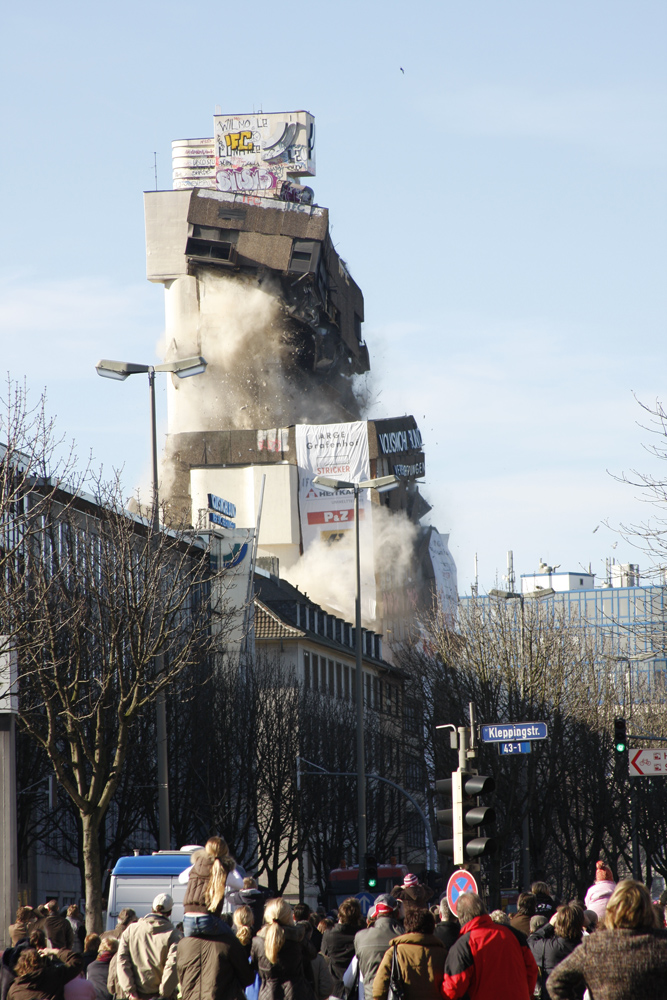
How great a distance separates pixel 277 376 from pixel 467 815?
4120 inches

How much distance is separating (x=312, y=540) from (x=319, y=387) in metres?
15.5

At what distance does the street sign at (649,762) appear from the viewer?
24.3 m

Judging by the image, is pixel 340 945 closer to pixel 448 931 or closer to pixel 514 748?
pixel 448 931

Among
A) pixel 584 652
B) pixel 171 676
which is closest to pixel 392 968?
pixel 171 676

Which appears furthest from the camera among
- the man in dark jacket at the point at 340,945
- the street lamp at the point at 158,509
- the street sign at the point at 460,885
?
the street lamp at the point at 158,509

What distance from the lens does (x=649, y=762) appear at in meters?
24.4

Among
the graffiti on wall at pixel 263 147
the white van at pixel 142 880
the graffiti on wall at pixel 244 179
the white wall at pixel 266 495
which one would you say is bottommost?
the white van at pixel 142 880

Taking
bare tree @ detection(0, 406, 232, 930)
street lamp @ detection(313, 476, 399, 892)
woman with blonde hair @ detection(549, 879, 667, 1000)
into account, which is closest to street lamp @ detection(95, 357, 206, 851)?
bare tree @ detection(0, 406, 232, 930)

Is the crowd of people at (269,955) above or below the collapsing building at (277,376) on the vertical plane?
below

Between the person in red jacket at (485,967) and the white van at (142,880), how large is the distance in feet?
48.7

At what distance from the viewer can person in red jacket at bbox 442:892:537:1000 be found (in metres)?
10.8

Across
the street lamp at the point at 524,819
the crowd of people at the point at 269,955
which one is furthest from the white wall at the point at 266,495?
the crowd of people at the point at 269,955

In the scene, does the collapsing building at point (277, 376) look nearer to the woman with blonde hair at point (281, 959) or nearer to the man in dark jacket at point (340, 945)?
the man in dark jacket at point (340, 945)

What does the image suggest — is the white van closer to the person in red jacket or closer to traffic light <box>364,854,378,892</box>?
Answer: traffic light <box>364,854,378,892</box>
